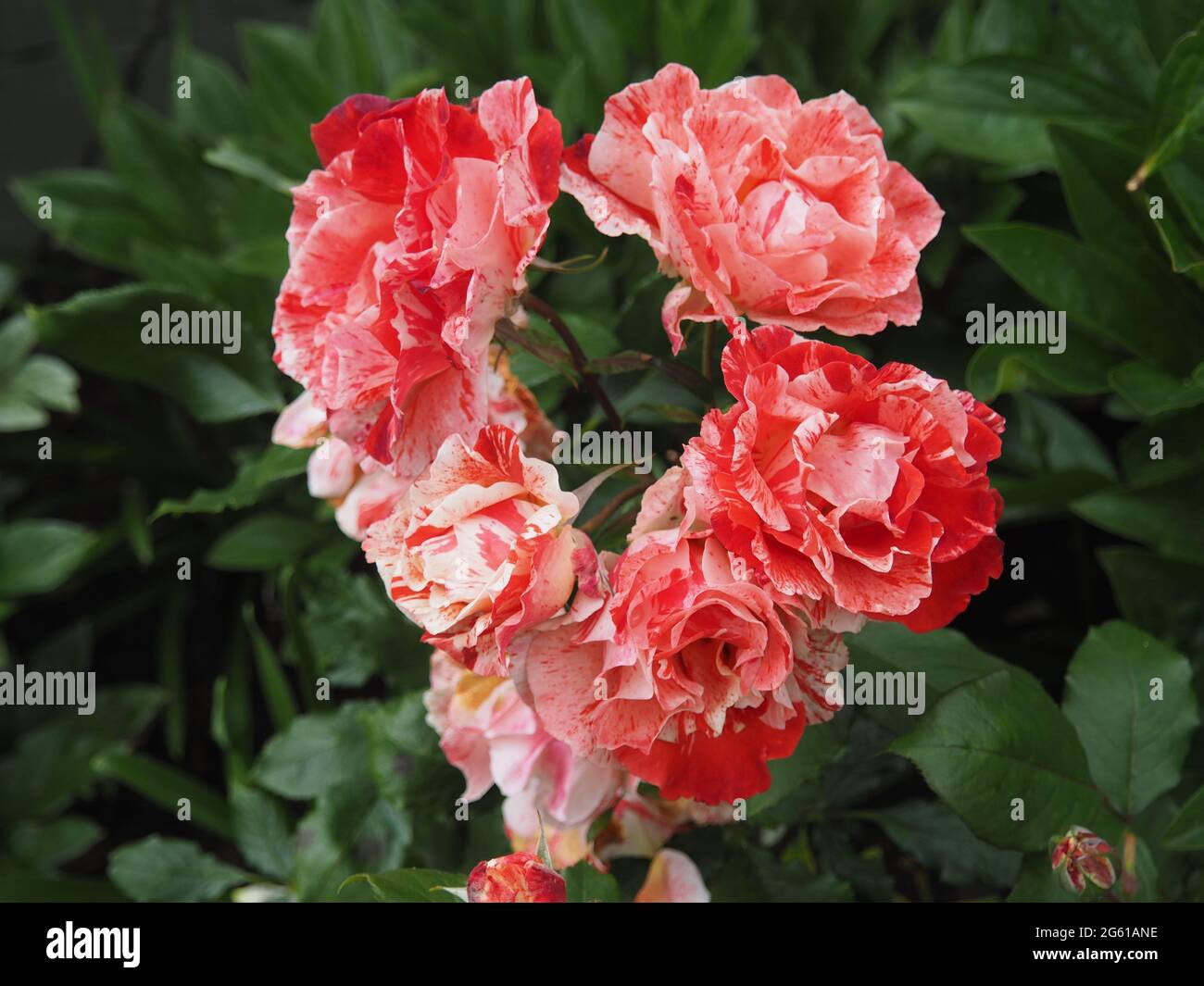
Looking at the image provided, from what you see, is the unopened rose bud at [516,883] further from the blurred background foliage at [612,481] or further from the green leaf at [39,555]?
the green leaf at [39,555]

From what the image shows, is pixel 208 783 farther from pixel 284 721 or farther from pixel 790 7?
pixel 790 7

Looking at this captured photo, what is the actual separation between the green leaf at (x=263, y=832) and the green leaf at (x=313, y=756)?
3.0 inches

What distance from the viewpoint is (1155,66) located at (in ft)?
3.02

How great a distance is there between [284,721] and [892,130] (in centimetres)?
78

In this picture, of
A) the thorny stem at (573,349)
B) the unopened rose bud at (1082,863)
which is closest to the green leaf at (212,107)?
the thorny stem at (573,349)

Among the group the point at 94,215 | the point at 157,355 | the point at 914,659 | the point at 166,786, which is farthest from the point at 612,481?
the point at 94,215

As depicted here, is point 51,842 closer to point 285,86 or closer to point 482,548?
point 285,86

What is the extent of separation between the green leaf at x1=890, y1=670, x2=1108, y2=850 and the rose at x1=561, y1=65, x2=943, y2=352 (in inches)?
8.3

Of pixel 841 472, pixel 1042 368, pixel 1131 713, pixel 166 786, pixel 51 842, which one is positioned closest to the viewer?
pixel 841 472

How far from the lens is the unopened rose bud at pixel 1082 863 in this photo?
584 mm

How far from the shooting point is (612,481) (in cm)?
67

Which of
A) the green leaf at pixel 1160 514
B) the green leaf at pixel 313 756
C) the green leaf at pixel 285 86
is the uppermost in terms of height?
the green leaf at pixel 285 86

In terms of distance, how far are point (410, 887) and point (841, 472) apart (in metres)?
0.30

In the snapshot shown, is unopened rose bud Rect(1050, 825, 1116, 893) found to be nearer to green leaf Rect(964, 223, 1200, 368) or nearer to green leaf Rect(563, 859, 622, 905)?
green leaf Rect(563, 859, 622, 905)
